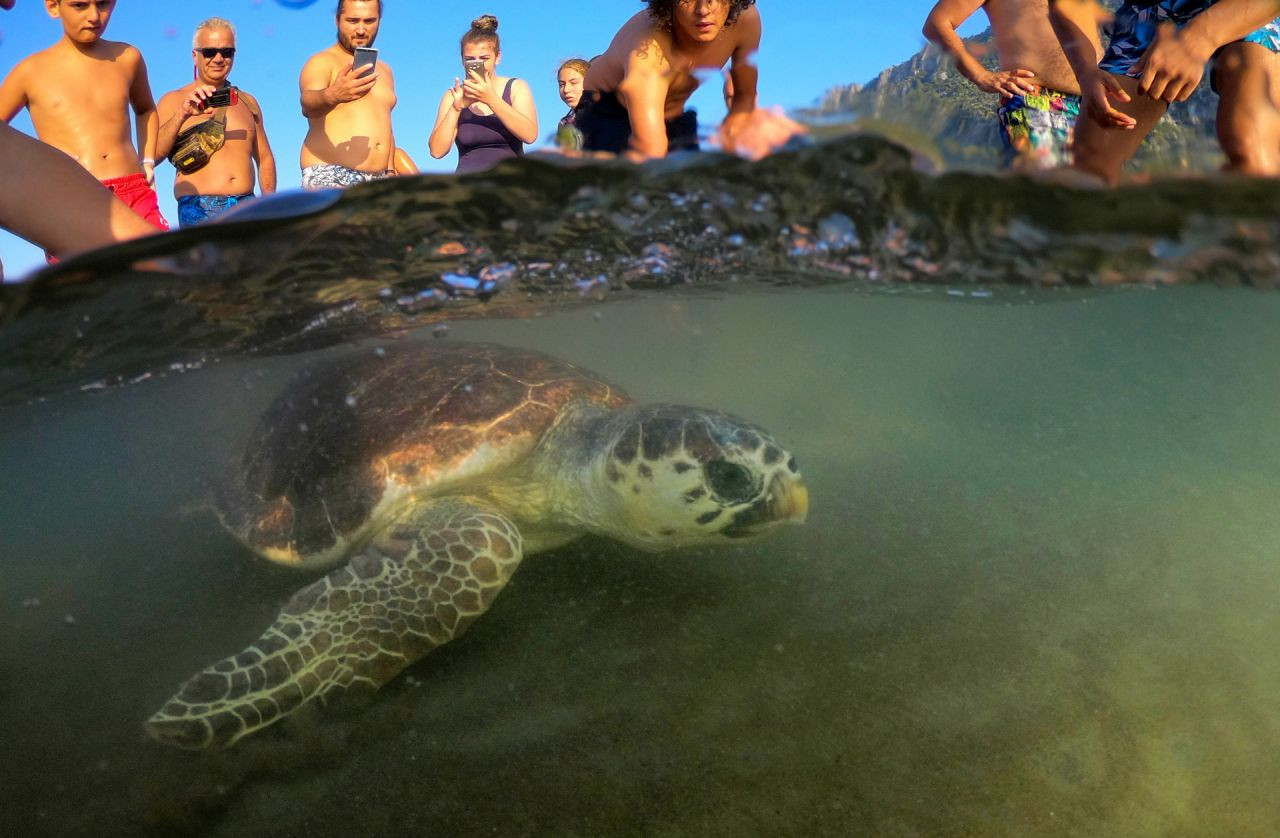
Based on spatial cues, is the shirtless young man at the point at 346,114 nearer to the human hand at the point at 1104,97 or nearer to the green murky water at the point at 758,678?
the green murky water at the point at 758,678

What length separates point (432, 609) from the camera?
303cm

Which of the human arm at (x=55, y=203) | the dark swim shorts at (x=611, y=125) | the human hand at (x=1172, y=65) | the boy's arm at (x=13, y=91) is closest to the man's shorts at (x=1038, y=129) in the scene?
the human hand at (x=1172, y=65)

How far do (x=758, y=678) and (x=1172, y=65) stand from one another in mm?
3007

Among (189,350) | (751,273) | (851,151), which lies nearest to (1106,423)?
(751,273)

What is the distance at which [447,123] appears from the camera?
481 centimetres

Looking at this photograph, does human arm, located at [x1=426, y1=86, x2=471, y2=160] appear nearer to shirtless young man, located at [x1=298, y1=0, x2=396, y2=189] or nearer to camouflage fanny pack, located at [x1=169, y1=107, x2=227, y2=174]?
shirtless young man, located at [x1=298, y1=0, x2=396, y2=189]

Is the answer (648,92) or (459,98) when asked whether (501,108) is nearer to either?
(459,98)

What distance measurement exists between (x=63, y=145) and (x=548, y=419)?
357cm

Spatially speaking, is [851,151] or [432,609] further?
[851,151]

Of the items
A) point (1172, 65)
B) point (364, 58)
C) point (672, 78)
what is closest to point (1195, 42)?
point (1172, 65)

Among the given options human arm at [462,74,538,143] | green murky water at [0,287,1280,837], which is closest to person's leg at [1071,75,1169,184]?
green murky water at [0,287,1280,837]

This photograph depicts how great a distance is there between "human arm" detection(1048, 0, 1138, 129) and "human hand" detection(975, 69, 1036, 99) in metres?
0.29

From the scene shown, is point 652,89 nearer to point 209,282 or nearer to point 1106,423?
point 209,282

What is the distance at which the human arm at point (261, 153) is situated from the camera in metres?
5.38
